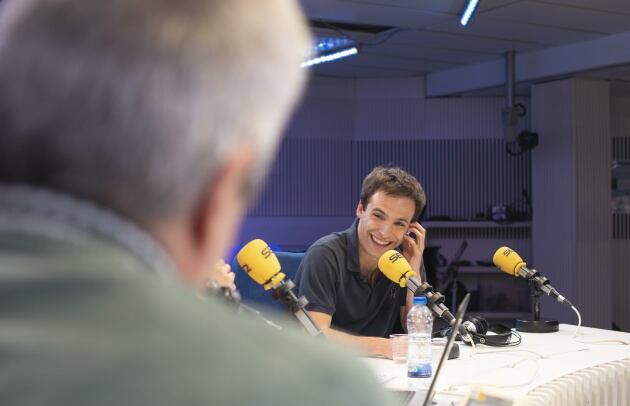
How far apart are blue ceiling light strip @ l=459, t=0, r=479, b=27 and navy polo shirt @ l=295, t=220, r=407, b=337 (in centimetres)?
287

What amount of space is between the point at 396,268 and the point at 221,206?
243 centimetres

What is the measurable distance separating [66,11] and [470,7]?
559 cm

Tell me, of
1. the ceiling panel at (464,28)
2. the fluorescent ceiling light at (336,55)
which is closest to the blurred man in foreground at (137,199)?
the ceiling panel at (464,28)

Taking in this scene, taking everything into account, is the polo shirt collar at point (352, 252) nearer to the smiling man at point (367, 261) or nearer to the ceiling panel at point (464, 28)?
the smiling man at point (367, 261)

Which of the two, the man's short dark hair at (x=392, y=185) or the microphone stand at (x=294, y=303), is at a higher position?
the man's short dark hair at (x=392, y=185)

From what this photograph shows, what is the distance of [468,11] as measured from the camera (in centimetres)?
598

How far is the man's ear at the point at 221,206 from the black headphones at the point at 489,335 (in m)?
2.70

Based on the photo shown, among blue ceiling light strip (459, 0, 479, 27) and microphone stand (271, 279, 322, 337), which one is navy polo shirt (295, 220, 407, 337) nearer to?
microphone stand (271, 279, 322, 337)

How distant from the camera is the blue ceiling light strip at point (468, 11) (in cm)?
578

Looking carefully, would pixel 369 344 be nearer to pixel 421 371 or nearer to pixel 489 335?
pixel 421 371

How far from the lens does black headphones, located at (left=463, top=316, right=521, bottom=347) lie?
10.8 feet

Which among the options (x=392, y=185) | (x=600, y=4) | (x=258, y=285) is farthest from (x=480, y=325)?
(x=600, y=4)

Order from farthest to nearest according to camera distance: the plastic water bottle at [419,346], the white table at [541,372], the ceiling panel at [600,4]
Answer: the ceiling panel at [600,4], the plastic water bottle at [419,346], the white table at [541,372]

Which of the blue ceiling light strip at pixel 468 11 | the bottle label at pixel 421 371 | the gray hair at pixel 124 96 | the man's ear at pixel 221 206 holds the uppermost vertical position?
the blue ceiling light strip at pixel 468 11
